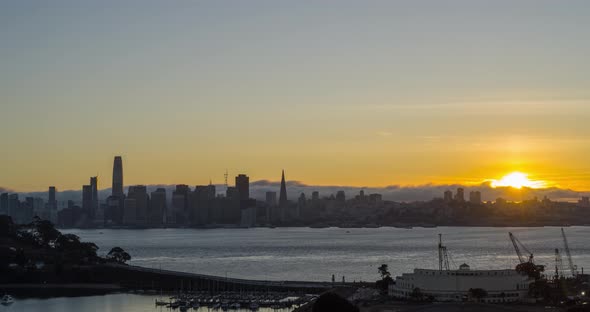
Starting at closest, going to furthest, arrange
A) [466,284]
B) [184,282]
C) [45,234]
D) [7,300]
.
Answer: [466,284] < [7,300] < [184,282] < [45,234]

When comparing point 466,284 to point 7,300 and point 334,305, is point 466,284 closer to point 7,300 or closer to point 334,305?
point 7,300

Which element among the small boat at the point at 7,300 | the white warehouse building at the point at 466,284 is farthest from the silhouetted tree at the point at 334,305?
the small boat at the point at 7,300

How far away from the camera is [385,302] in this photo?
43875mm

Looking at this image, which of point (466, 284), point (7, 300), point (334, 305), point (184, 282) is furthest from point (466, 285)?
point (334, 305)

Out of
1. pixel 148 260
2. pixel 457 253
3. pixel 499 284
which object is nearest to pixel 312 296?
pixel 499 284

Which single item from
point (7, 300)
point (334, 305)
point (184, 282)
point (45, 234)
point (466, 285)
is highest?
point (45, 234)

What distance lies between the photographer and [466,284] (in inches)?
1738

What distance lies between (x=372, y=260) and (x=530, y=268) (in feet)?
147

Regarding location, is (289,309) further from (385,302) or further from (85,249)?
(85,249)

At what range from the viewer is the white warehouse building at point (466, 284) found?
44000mm

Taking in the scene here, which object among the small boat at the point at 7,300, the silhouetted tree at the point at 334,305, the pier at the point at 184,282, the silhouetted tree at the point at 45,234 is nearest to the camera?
the silhouetted tree at the point at 334,305

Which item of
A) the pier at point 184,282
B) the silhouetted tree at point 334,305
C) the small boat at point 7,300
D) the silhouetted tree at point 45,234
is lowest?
the small boat at point 7,300

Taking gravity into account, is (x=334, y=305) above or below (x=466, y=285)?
above

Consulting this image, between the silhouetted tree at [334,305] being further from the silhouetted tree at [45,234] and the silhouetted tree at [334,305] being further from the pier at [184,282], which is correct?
the silhouetted tree at [45,234]
